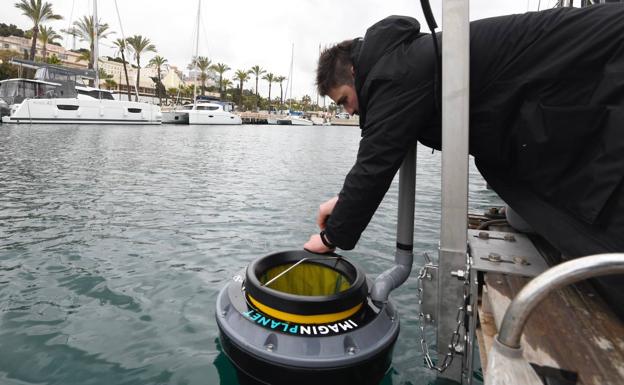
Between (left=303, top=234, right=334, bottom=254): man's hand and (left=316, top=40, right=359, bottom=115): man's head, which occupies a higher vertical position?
(left=316, top=40, right=359, bottom=115): man's head

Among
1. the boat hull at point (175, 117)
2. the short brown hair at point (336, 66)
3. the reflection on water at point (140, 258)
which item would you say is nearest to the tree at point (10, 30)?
the boat hull at point (175, 117)

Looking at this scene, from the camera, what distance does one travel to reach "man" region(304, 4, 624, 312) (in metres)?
1.64

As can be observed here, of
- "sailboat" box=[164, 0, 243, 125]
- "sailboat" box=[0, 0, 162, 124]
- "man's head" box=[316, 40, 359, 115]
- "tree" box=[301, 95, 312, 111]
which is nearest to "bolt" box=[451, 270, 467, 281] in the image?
"man's head" box=[316, 40, 359, 115]

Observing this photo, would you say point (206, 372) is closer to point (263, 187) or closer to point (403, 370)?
point (403, 370)

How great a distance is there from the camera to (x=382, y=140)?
1921 millimetres

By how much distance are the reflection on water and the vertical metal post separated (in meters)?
1.01

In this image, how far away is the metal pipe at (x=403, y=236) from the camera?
91.0 inches

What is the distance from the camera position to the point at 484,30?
1.96m

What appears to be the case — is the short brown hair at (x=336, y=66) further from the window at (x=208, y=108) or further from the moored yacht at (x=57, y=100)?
the window at (x=208, y=108)

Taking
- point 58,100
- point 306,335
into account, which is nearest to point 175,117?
point 58,100

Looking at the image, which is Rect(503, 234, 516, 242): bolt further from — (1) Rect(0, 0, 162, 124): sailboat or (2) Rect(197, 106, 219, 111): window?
(2) Rect(197, 106, 219, 111): window

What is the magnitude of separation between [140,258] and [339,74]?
135 inches

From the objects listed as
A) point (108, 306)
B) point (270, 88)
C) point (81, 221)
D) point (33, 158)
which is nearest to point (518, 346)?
point (108, 306)

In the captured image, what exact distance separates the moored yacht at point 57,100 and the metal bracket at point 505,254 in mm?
31237
